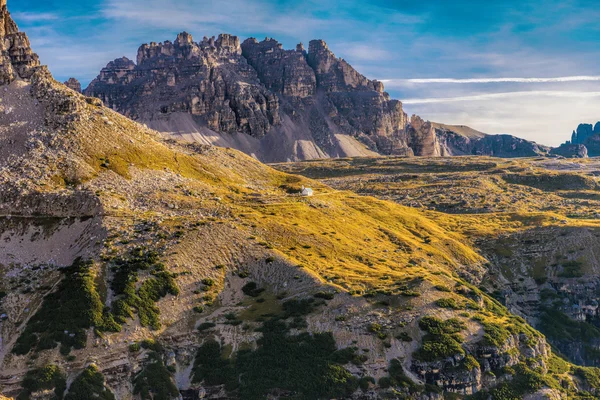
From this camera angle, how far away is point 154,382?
217 ft

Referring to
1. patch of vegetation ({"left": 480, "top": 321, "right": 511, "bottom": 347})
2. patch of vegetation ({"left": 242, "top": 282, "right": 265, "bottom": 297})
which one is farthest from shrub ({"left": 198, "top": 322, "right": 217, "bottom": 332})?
patch of vegetation ({"left": 480, "top": 321, "right": 511, "bottom": 347})

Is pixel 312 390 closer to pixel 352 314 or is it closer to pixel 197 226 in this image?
pixel 352 314

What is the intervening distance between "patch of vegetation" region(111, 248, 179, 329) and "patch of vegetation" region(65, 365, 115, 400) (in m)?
8.99

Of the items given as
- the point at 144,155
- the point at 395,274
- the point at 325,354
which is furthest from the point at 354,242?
the point at 144,155

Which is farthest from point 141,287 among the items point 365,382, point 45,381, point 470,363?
point 470,363

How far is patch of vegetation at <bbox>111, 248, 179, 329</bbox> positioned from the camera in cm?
7319

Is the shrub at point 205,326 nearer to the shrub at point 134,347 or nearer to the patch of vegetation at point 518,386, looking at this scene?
the shrub at point 134,347

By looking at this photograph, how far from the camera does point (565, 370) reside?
3216 inches

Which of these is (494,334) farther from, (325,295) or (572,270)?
(572,270)

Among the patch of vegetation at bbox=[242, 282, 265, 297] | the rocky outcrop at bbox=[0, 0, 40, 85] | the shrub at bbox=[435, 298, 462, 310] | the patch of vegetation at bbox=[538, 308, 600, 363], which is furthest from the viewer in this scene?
the rocky outcrop at bbox=[0, 0, 40, 85]

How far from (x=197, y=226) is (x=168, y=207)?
12.0 meters

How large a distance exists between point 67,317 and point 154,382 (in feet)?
48.9

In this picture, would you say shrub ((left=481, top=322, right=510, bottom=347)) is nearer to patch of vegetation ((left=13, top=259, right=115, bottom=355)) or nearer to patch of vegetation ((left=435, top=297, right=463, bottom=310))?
patch of vegetation ((left=435, top=297, right=463, bottom=310))

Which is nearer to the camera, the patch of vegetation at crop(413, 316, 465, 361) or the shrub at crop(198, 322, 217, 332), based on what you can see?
the patch of vegetation at crop(413, 316, 465, 361)
